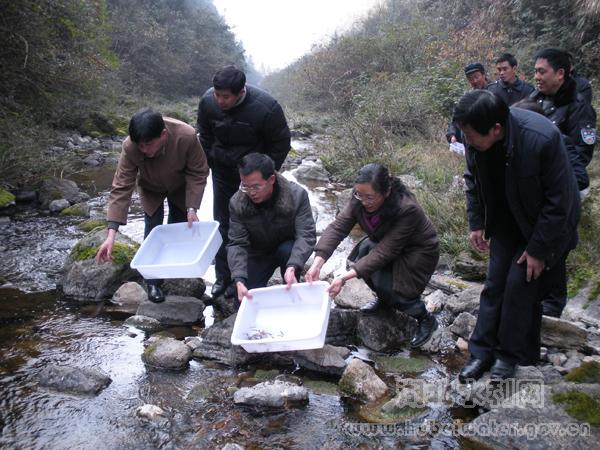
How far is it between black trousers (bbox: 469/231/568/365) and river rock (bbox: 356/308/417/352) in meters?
0.64

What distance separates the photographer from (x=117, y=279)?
408 cm

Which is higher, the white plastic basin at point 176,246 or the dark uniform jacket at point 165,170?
the dark uniform jacket at point 165,170

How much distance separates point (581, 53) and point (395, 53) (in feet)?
23.1

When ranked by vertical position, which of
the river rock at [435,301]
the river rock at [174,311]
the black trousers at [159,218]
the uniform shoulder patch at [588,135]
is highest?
the uniform shoulder patch at [588,135]

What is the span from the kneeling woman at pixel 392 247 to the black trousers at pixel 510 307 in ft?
1.65

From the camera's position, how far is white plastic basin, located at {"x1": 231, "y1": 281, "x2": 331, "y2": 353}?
2.89 m

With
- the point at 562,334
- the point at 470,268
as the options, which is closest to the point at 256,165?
the point at 562,334

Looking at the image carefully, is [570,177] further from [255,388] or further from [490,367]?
[255,388]

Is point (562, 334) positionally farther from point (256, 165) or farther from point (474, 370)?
point (256, 165)

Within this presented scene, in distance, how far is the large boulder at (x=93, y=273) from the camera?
397 cm

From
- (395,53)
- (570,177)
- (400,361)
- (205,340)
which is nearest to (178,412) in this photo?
(205,340)

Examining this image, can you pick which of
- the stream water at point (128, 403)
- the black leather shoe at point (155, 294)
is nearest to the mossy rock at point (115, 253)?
the stream water at point (128, 403)

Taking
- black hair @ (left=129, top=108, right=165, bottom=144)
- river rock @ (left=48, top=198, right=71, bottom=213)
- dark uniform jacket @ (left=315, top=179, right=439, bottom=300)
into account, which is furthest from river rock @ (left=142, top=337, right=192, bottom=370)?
river rock @ (left=48, top=198, right=71, bottom=213)

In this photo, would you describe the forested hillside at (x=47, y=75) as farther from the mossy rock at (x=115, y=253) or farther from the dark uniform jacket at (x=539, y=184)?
the dark uniform jacket at (x=539, y=184)
